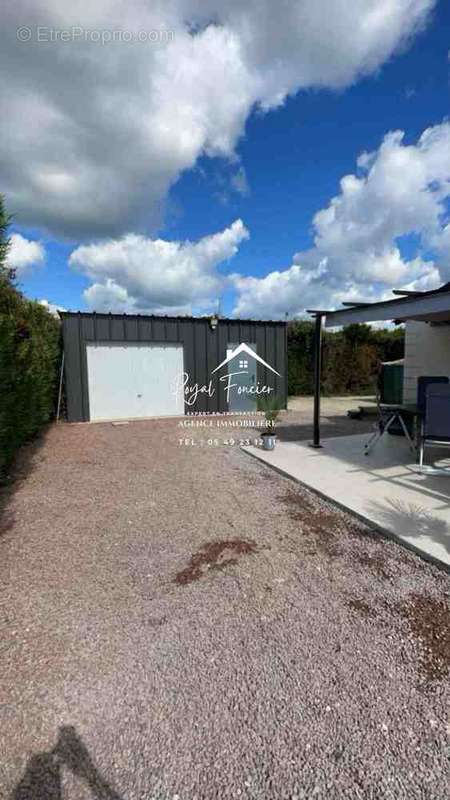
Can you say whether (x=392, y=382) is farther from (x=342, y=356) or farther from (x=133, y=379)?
(x=133, y=379)

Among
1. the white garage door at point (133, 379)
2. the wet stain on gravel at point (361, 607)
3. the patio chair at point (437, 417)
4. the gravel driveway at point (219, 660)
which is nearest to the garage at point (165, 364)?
the white garage door at point (133, 379)

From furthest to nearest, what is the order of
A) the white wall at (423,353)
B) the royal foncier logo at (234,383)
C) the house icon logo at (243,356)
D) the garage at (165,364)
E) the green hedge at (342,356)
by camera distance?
the green hedge at (342,356), the house icon logo at (243,356), the royal foncier logo at (234,383), the garage at (165,364), the white wall at (423,353)

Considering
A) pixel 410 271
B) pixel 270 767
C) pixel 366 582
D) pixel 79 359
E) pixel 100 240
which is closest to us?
pixel 270 767

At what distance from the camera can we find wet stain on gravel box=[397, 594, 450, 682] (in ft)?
5.16

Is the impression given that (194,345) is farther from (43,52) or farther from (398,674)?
(398,674)

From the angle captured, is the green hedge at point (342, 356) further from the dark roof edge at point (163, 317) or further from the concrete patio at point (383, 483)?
the concrete patio at point (383, 483)

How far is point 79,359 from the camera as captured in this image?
28.5 feet

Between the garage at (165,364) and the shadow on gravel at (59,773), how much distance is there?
8.15m

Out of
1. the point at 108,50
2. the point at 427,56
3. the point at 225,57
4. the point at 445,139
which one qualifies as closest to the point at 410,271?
the point at 445,139

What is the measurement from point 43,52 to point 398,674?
22.0 feet

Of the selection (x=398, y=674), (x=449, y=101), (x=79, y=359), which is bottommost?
Result: (x=398, y=674)
